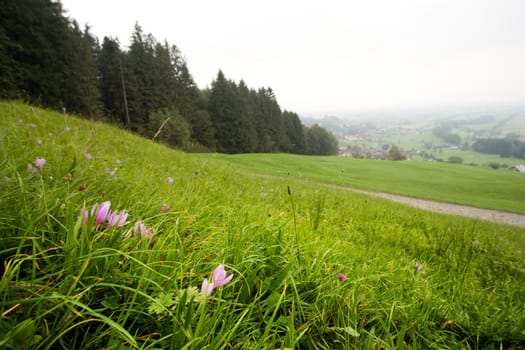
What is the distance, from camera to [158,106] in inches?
1684

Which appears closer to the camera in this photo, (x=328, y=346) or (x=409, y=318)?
(x=328, y=346)

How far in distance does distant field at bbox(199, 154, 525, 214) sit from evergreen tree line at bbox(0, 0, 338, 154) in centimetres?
996

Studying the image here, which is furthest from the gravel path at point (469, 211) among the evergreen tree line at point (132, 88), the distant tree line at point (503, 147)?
the distant tree line at point (503, 147)

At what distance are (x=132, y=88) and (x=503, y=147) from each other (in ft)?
456

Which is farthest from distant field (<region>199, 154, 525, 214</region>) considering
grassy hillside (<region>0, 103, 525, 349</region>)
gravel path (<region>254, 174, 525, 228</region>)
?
grassy hillside (<region>0, 103, 525, 349</region>)

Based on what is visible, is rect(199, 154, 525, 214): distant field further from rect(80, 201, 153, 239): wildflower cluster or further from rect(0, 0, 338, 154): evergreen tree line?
rect(80, 201, 153, 239): wildflower cluster

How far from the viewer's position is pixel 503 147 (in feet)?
329

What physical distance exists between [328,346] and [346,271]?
2.01ft

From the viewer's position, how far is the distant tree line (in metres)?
93.9

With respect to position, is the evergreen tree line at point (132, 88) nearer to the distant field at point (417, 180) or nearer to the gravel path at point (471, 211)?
the distant field at point (417, 180)

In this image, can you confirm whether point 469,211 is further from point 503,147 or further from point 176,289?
point 503,147

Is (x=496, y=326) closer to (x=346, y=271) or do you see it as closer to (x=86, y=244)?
(x=346, y=271)

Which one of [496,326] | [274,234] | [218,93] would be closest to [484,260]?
[496,326]

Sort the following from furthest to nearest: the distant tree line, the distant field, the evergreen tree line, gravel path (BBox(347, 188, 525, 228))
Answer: the distant tree line → the evergreen tree line → the distant field → gravel path (BBox(347, 188, 525, 228))
